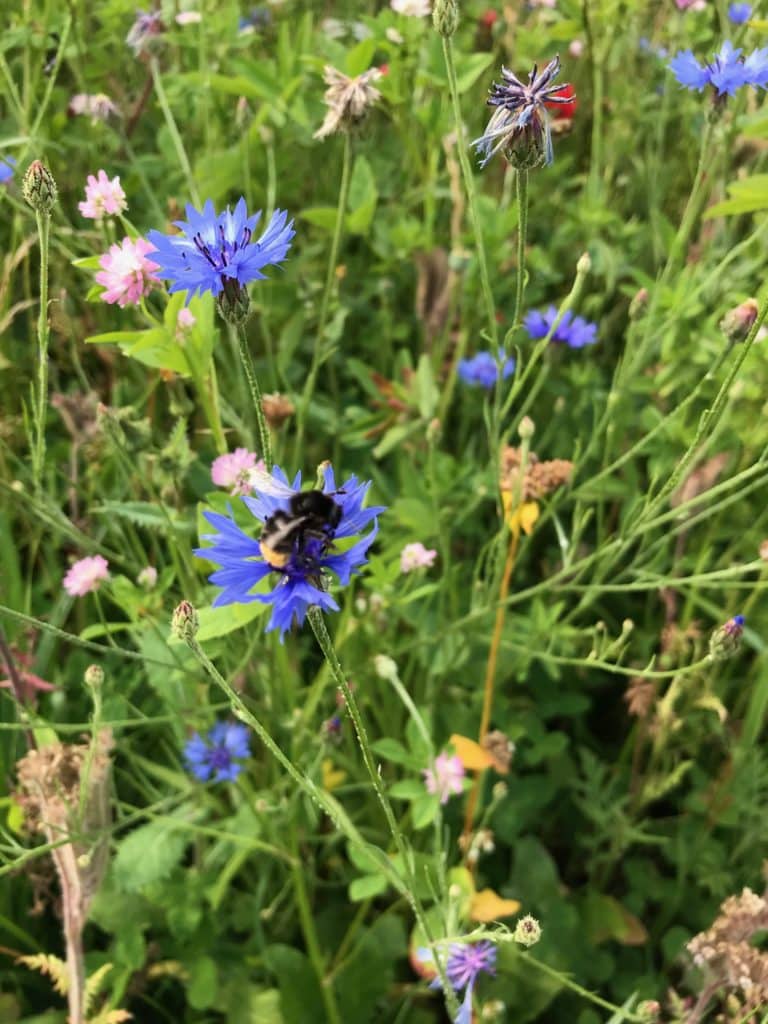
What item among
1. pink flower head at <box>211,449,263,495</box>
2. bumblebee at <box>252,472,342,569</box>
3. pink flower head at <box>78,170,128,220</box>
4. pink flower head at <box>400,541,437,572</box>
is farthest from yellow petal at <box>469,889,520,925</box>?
pink flower head at <box>78,170,128,220</box>

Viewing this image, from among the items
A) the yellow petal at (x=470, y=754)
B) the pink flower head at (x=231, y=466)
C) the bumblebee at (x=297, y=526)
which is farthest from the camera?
the yellow petal at (x=470, y=754)

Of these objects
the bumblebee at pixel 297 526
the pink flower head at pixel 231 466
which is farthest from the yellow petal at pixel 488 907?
the bumblebee at pixel 297 526

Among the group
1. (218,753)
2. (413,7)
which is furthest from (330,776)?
(413,7)

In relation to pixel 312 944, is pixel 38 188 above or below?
above

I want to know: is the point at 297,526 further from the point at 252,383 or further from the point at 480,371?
the point at 480,371

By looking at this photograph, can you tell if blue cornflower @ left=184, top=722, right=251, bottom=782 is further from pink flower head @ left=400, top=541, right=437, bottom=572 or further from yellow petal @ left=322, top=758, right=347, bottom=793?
pink flower head @ left=400, top=541, right=437, bottom=572

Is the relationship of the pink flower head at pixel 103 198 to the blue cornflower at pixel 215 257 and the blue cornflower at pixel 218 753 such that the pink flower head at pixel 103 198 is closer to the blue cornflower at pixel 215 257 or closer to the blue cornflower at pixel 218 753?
the blue cornflower at pixel 215 257

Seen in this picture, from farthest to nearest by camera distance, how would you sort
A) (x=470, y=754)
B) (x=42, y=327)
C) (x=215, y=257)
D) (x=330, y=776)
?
(x=330, y=776) → (x=470, y=754) → (x=42, y=327) → (x=215, y=257)

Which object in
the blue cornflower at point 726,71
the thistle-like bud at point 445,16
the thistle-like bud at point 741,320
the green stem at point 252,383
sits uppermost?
the blue cornflower at point 726,71
